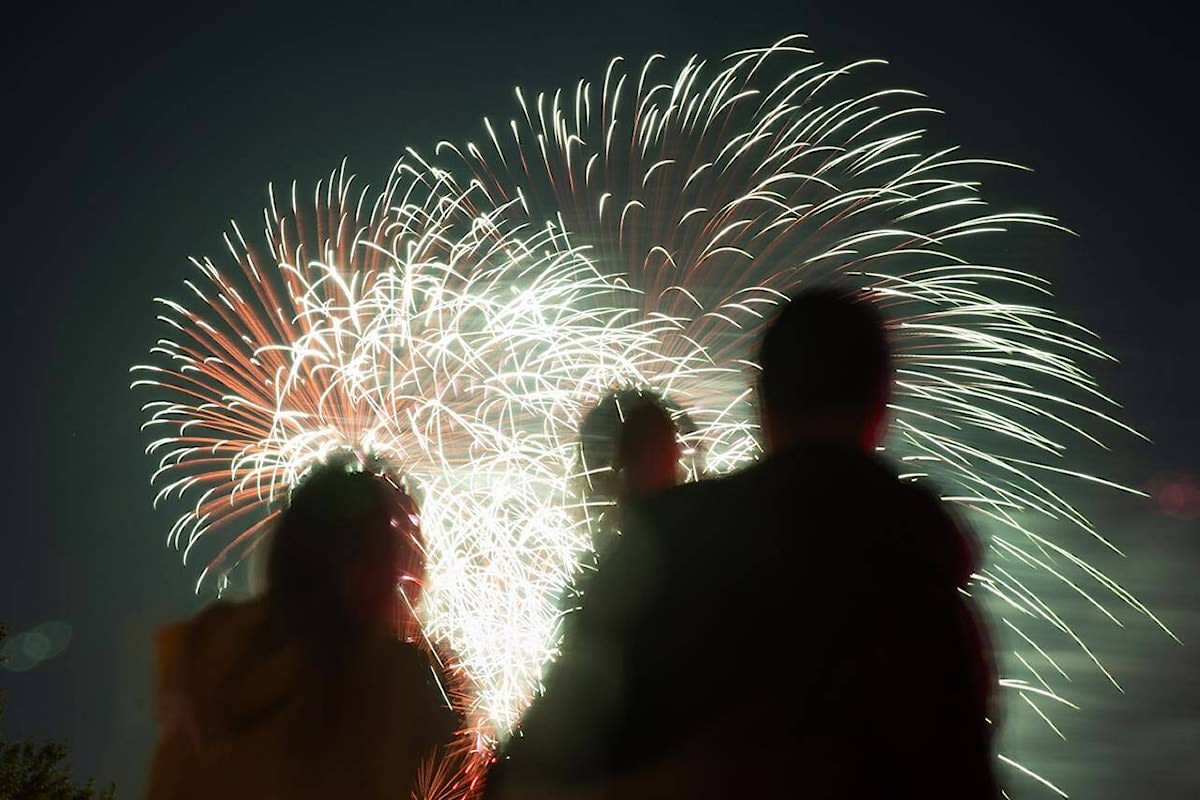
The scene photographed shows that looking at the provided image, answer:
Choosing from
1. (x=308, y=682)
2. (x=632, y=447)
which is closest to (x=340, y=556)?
(x=308, y=682)

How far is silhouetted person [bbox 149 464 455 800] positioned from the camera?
3229mm

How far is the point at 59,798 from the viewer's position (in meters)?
31.9

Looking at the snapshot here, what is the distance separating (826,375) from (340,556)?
66.7 inches

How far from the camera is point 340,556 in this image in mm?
3422

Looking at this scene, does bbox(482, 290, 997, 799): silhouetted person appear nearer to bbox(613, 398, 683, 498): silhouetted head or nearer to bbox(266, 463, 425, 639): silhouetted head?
bbox(266, 463, 425, 639): silhouetted head

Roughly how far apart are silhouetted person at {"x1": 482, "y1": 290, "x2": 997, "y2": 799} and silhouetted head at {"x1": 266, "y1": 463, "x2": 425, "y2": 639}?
135 centimetres

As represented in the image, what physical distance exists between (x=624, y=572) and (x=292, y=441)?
812cm

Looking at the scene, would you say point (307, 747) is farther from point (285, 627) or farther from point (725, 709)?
point (725, 709)

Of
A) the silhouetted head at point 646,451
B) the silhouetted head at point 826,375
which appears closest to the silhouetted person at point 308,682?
the silhouetted head at point 646,451

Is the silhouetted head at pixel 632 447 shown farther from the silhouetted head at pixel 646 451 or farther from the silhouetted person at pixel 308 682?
the silhouetted person at pixel 308 682

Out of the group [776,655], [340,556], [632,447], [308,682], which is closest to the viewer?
[776,655]

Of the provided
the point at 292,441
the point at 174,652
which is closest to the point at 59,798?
the point at 292,441

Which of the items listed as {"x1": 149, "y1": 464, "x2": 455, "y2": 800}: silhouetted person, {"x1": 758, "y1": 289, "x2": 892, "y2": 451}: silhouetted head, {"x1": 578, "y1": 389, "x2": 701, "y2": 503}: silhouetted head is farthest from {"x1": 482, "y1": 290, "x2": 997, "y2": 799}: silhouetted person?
{"x1": 578, "y1": 389, "x2": 701, "y2": 503}: silhouetted head

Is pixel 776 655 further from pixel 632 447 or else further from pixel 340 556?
pixel 632 447
